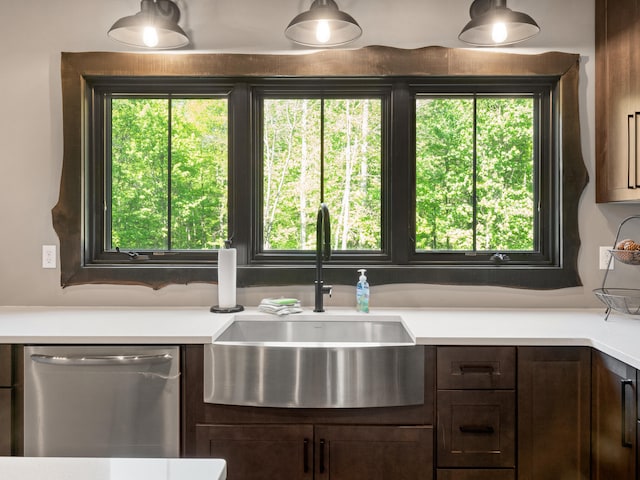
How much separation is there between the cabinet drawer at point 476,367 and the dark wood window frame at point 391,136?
65 centimetres

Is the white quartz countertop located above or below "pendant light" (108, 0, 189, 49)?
below

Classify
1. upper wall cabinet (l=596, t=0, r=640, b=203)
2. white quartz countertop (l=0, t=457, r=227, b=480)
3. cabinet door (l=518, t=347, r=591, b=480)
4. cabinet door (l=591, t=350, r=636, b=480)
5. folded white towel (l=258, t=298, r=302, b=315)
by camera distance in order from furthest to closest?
1. folded white towel (l=258, t=298, r=302, b=315)
2. upper wall cabinet (l=596, t=0, r=640, b=203)
3. cabinet door (l=518, t=347, r=591, b=480)
4. cabinet door (l=591, t=350, r=636, b=480)
5. white quartz countertop (l=0, t=457, r=227, b=480)

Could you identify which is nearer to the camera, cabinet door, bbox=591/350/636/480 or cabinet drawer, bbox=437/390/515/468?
cabinet door, bbox=591/350/636/480

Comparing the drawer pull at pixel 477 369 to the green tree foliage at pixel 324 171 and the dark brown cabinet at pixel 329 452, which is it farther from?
the green tree foliage at pixel 324 171

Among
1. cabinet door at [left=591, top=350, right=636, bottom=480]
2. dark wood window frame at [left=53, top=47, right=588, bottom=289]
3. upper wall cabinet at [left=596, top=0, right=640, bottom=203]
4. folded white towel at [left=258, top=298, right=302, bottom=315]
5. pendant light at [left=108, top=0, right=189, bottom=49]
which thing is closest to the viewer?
cabinet door at [left=591, top=350, right=636, bottom=480]

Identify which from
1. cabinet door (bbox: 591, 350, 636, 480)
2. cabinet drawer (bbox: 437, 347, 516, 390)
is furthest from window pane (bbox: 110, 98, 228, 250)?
cabinet door (bbox: 591, 350, 636, 480)

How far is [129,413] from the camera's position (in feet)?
5.86

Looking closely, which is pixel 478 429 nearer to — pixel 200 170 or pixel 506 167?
pixel 506 167

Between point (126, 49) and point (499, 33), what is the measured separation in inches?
67.7

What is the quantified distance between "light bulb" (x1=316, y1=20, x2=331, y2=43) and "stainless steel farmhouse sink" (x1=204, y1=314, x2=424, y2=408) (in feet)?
4.23

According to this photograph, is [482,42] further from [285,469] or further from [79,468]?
[79,468]

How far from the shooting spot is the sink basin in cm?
221

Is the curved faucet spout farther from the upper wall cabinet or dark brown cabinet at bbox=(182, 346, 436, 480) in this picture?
the upper wall cabinet

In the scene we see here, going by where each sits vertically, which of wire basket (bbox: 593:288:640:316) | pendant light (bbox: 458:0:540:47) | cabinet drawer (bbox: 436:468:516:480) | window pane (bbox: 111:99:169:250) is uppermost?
pendant light (bbox: 458:0:540:47)
